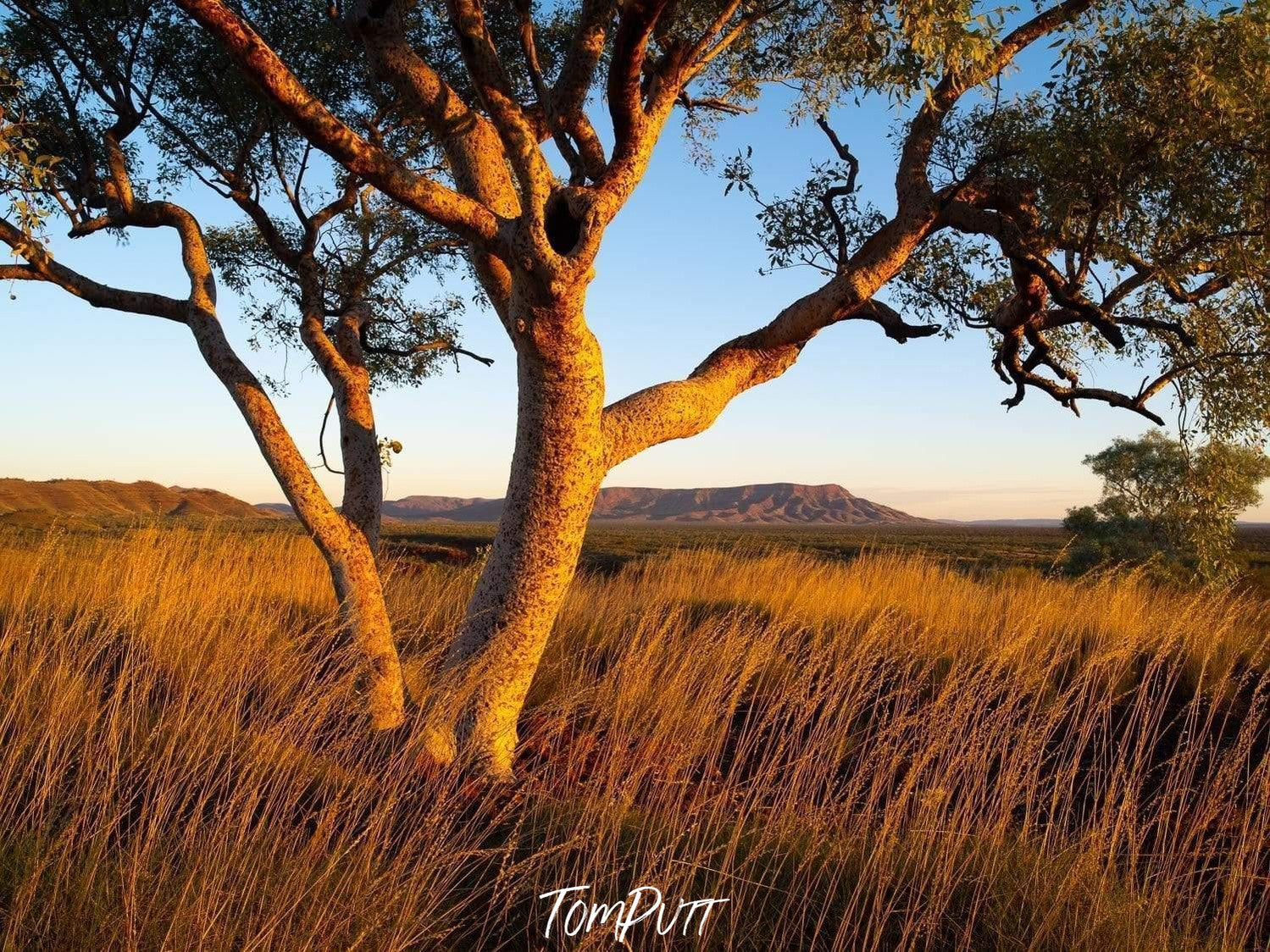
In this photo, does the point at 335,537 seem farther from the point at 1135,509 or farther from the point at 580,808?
the point at 1135,509

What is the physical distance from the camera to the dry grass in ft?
13.4

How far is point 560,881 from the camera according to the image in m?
4.57

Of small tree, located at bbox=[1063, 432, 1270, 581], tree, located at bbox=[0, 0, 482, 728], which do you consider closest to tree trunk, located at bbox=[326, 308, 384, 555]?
tree, located at bbox=[0, 0, 482, 728]

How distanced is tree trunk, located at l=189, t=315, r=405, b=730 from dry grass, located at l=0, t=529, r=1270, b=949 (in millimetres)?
259

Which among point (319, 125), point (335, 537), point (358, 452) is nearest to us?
point (319, 125)

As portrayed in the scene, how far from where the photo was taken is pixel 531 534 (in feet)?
20.7

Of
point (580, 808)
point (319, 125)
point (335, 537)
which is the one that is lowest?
point (580, 808)

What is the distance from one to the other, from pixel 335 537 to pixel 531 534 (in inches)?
65.0

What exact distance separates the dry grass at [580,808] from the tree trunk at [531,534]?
1.58 ft

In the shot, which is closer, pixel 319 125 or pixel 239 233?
pixel 319 125

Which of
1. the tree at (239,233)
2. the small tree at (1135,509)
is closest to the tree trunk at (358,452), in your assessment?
the tree at (239,233)

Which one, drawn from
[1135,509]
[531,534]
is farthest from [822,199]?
[1135,509]

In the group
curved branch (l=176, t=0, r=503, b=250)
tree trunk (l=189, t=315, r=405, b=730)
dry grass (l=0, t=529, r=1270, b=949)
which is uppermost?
curved branch (l=176, t=0, r=503, b=250)

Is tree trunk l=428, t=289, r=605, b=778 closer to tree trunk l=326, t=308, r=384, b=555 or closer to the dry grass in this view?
the dry grass
